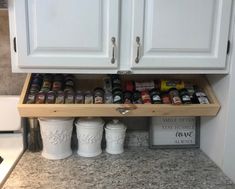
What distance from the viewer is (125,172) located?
139 cm

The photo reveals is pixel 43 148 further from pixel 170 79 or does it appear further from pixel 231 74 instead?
pixel 231 74

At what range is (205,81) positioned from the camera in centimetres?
158

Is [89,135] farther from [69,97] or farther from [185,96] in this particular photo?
[185,96]

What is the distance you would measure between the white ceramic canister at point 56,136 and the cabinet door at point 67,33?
1.07 feet

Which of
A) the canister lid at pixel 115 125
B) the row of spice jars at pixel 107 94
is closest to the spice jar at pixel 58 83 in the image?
the row of spice jars at pixel 107 94

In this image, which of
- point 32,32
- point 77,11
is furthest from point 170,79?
point 32,32

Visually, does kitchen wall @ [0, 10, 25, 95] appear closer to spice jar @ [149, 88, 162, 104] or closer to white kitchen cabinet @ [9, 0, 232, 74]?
white kitchen cabinet @ [9, 0, 232, 74]

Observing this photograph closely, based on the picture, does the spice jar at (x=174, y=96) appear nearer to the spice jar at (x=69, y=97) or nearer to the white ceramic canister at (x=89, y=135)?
the white ceramic canister at (x=89, y=135)

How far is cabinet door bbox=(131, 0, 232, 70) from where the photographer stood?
49.1 inches

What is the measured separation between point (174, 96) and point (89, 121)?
0.46m

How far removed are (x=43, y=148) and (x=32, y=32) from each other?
0.64 meters

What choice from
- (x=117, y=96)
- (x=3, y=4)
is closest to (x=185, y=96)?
(x=117, y=96)

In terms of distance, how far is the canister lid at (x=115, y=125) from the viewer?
1.54 m

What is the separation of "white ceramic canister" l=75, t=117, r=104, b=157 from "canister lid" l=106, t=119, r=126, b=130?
4 cm
